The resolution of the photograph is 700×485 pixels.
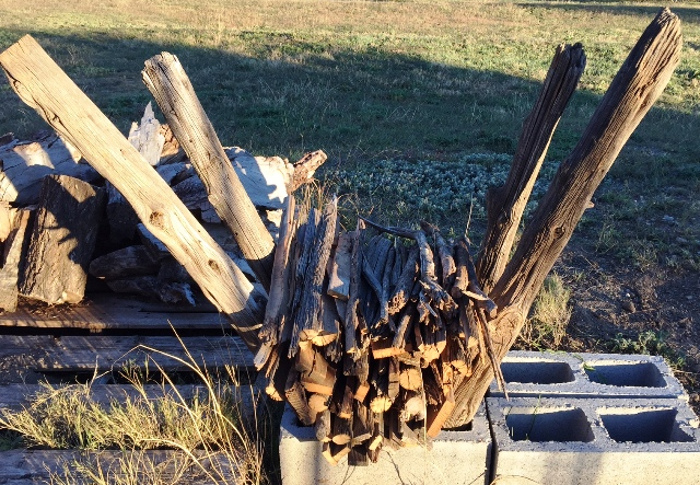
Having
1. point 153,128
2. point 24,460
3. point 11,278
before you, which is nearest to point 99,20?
point 153,128

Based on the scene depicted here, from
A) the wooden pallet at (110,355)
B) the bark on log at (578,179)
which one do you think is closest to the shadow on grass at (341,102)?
the wooden pallet at (110,355)

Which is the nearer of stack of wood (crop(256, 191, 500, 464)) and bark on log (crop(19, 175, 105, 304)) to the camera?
stack of wood (crop(256, 191, 500, 464))

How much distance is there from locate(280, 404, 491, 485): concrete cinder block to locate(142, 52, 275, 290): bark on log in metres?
0.82

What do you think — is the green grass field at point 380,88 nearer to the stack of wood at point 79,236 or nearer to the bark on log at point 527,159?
the stack of wood at point 79,236

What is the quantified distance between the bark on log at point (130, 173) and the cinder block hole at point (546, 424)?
1.53 meters

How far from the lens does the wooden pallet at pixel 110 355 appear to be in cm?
338

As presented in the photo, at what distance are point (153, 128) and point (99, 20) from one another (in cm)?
2006

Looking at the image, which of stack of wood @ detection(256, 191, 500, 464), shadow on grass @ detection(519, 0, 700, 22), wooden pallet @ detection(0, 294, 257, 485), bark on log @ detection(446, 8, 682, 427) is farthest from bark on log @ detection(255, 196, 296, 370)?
shadow on grass @ detection(519, 0, 700, 22)

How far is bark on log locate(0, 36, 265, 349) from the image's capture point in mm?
2419

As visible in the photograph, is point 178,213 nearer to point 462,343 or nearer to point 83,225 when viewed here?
point 462,343

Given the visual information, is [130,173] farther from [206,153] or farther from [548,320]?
[548,320]

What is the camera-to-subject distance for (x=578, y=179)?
2412mm

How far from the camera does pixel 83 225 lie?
14.3ft

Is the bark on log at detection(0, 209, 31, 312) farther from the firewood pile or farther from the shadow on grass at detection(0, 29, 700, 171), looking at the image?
the shadow on grass at detection(0, 29, 700, 171)
